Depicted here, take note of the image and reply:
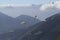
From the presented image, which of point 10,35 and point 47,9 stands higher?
point 47,9

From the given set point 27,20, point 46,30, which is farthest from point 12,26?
point 46,30

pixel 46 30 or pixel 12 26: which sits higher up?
pixel 12 26

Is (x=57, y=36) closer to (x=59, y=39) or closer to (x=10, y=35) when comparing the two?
(x=59, y=39)

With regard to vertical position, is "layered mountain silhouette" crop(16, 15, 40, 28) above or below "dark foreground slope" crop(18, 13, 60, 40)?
above

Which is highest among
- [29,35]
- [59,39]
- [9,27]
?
[9,27]

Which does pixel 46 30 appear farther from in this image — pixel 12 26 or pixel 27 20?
pixel 12 26

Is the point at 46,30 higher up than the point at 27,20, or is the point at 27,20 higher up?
the point at 27,20

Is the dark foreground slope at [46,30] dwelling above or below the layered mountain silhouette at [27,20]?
below

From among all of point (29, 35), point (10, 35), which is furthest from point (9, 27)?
point (29, 35)
